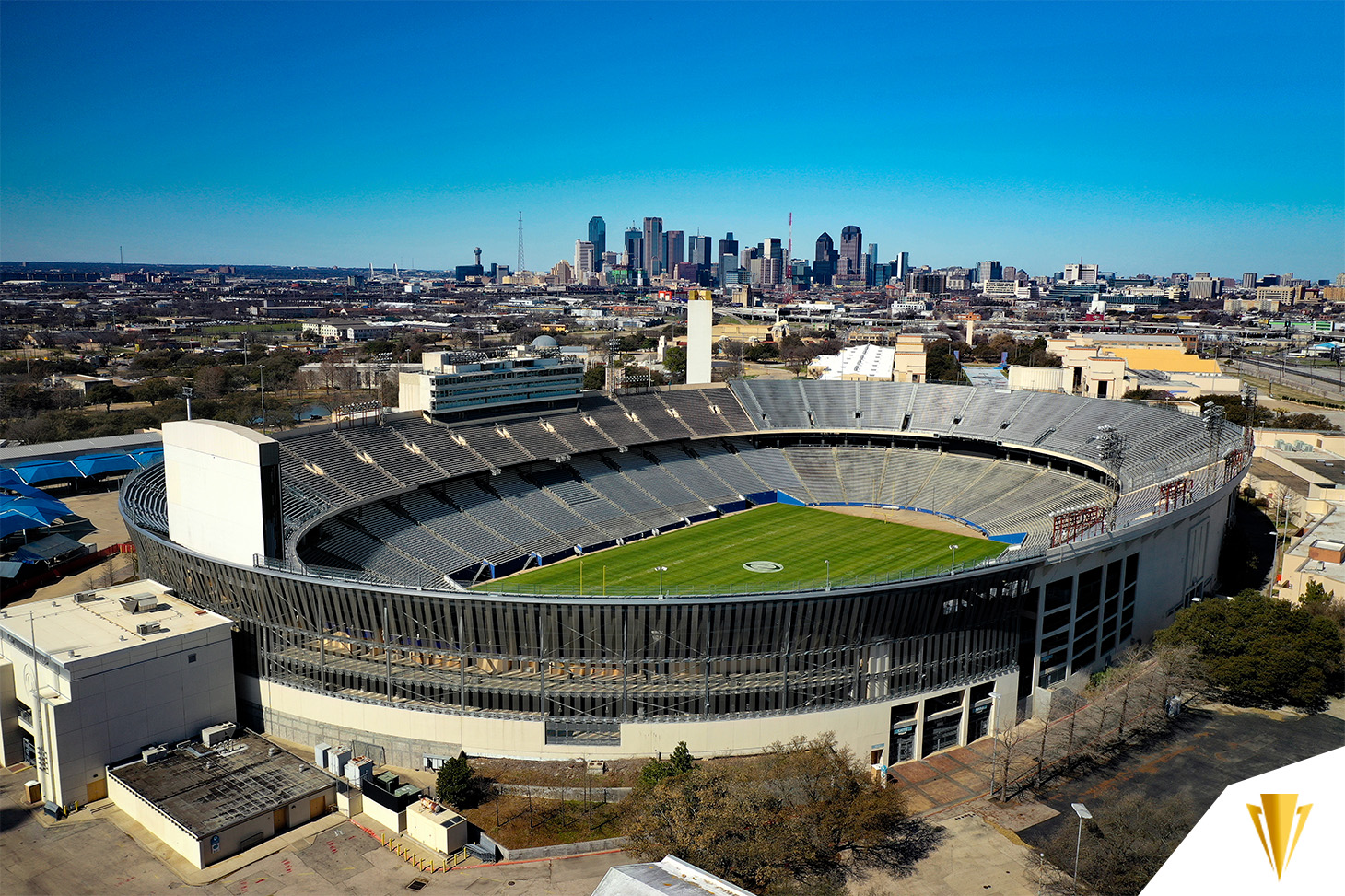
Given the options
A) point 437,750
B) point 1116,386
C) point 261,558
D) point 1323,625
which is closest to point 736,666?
point 437,750

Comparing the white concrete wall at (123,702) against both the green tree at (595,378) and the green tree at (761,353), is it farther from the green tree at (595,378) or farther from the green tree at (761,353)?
the green tree at (761,353)

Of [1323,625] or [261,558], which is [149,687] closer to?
[261,558]

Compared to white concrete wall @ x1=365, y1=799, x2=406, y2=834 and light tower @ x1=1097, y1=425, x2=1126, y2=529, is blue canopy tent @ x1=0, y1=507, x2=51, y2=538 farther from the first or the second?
light tower @ x1=1097, y1=425, x2=1126, y2=529

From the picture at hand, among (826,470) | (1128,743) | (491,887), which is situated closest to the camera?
(491,887)

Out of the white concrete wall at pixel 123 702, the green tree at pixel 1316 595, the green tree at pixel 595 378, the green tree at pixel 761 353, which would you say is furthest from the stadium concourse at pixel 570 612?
the green tree at pixel 761 353

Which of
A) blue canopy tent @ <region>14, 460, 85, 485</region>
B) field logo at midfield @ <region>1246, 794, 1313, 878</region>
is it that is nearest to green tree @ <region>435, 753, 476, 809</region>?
field logo at midfield @ <region>1246, 794, 1313, 878</region>

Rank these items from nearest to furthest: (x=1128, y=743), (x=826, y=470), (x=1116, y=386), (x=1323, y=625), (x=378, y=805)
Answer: (x=378, y=805)
(x=1128, y=743)
(x=1323, y=625)
(x=826, y=470)
(x=1116, y=386)
